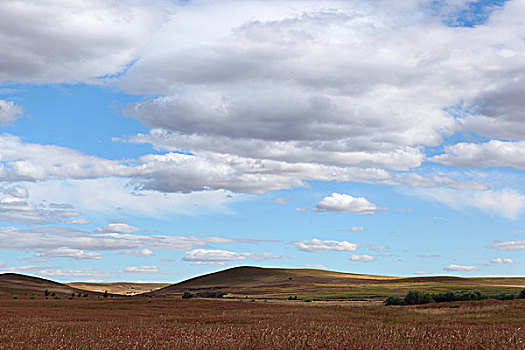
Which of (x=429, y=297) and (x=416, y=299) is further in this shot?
(x=429, y=297)

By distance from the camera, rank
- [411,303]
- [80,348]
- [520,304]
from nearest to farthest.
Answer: [80,348] → [520,304] → [411,303]

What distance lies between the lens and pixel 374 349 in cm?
1305

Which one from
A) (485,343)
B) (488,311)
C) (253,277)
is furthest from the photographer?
(253,277)

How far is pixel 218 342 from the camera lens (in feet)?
48.4

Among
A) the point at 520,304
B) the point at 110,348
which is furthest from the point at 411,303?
the point at 110,348

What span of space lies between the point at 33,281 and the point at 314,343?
15769cm

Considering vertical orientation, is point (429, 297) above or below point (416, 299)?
above

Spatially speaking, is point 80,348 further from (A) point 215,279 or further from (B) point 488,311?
Answer: (A) point 215,279

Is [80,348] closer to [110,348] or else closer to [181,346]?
[110,348]

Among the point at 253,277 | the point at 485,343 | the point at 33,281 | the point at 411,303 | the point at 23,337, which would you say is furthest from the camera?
the point at 253,277

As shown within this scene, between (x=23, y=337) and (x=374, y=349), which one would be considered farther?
(x=23, y=337)

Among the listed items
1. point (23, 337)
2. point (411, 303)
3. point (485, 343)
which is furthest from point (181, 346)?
point (411, 303)

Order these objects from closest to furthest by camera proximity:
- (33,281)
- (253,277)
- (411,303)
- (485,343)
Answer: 1. (485,343)
2. (411,303)
3. (33,281)
4. (253,277)

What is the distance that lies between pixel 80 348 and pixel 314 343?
6.11 meters
